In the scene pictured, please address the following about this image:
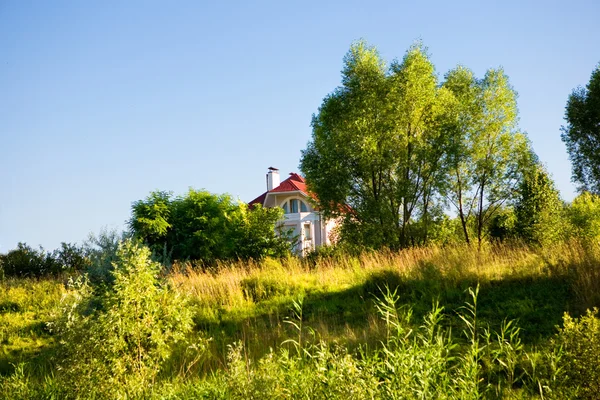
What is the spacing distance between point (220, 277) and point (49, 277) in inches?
345

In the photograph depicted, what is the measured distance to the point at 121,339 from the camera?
5137mm

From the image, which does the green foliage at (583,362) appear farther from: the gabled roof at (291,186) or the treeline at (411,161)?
the gabled roof at (291,186)

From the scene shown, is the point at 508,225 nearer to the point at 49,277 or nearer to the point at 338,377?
the point at 49,277

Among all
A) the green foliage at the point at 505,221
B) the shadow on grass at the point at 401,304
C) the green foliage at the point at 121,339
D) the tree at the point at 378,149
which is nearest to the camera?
the green foliage at the point at 121,339

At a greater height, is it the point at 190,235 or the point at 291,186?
the point at 291,186

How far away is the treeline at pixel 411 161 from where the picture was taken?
24.5 meters

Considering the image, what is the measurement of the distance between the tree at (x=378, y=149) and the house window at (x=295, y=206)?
14588mm

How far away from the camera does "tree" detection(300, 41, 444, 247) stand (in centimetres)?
2428

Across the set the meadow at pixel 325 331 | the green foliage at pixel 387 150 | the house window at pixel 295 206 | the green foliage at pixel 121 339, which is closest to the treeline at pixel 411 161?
the green foliage at pixel 387 150

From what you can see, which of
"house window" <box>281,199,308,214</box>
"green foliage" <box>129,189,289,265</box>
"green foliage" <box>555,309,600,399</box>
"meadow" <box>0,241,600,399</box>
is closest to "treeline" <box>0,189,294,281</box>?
"green foliage" <box>129,189,289,265</box>

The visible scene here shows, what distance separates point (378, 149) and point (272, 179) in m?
17.2

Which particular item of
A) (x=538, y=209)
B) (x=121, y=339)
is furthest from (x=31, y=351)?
(x=538, y=209)

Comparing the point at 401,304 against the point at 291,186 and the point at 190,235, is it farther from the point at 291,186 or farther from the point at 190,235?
the point at 291,186

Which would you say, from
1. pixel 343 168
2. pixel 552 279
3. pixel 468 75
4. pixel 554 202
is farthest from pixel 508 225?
pixel 552 279
